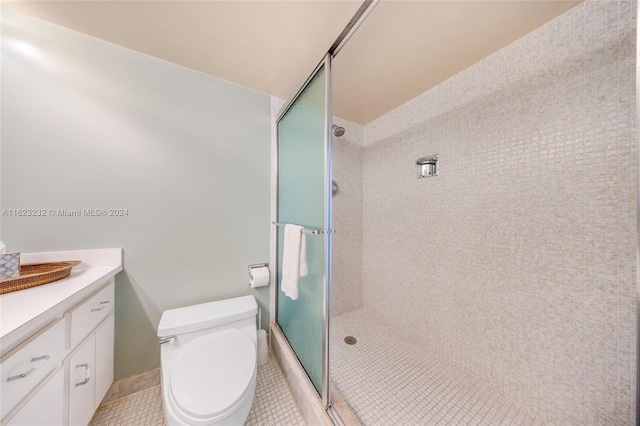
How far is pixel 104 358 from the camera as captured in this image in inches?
43.1

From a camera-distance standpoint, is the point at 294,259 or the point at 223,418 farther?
the point at 294,259

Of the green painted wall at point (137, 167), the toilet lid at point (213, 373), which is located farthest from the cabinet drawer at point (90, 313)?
the toilet lid at point (213, 373)

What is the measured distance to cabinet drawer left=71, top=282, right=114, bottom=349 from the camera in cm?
88

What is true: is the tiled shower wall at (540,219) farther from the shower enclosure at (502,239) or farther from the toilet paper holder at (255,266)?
the toilet paper holder at (255,266)

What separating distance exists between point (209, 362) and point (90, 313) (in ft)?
2.07

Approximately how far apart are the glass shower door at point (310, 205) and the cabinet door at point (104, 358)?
1.03 meters

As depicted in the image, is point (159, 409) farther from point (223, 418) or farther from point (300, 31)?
point (300, 31)

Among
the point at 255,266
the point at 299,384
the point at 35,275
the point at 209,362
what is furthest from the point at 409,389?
the point at 35,275

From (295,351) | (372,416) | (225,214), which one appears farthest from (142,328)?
(372,416)

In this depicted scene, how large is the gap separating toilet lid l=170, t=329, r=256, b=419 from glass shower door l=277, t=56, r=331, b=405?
0.34 m

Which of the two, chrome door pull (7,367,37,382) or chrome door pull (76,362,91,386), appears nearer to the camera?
chrome door pull (7,367,37,382)

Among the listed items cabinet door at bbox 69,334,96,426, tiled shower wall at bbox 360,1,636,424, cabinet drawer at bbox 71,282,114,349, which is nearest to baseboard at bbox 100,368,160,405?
cabinet door at bbox 69,334,96,426

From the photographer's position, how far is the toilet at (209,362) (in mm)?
836

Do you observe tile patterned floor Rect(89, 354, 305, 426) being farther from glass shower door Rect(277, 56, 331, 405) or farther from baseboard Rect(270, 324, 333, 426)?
glass shower door Rect(277, 56, 331, 405)
